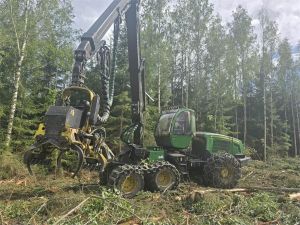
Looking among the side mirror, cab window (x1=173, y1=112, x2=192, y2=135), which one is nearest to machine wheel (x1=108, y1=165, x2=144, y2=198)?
the side mirror

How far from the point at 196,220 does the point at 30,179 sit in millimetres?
7817

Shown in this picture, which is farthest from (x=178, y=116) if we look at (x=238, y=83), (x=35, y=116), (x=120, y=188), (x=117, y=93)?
(x=238, y=83)

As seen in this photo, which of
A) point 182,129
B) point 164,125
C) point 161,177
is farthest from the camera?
point 164,125

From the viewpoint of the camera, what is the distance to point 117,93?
23516 mm

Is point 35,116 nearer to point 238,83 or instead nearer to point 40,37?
point 40,37

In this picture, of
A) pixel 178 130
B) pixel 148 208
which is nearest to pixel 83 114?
pixel 148 208

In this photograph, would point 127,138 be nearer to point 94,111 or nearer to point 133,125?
point 133,125

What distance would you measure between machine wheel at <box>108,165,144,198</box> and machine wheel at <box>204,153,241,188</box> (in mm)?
2785

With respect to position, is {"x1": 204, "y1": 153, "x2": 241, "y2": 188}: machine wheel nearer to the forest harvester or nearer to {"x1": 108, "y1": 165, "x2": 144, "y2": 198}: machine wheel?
the forest harvester

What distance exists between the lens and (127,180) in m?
10.1

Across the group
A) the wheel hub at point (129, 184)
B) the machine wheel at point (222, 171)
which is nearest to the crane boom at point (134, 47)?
the wheel hub at point (129, 184)

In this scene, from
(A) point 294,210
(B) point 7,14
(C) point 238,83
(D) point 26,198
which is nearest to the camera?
(A) point 294,210

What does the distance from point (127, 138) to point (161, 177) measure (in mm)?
1724

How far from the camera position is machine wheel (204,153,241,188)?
12.3 m
